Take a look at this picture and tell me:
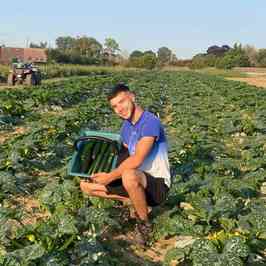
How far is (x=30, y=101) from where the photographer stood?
52.4 ft

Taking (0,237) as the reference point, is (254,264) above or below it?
below

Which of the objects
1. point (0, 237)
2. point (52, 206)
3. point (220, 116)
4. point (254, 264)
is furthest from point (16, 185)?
point (220, 116)

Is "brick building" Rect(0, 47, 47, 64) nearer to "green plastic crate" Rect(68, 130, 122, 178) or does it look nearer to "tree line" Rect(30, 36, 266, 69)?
"tree line" Rect(30, 36, 266, 69)

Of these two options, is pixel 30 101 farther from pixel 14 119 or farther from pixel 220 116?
pixel 220 116

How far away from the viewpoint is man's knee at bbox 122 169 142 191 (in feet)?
16.2

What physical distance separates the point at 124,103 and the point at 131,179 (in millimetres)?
700

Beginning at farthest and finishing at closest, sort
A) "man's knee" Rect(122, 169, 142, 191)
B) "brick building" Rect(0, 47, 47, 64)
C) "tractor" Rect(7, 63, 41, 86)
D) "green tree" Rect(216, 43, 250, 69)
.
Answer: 1. "green tree" Rect(216, 43, 250, 69)
2. "brick building" Rect(0, 47, 47, 64)
3. "tractor" Rect(7, 63, 41, 86)
4. "man's knee" Rect(122, 169, 142, 191)

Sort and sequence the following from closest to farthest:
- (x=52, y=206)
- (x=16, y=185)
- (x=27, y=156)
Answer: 1. (x=52, y=206)
2. (x=16, y=185)
3. (x=27, y=156)

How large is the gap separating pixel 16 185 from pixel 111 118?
7.09m

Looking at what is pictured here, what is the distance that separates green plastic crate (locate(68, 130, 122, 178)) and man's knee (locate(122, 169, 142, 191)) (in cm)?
71

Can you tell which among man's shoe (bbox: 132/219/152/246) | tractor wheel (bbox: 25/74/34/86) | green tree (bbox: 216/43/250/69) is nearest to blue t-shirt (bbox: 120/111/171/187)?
man's shoe (bbox: 132/219/152/246)

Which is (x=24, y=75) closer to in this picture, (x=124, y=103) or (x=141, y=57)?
(x=124, y=103)

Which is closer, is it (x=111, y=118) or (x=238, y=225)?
(x=238, y=225)

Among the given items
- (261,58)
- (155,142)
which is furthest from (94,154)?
(261,58)
